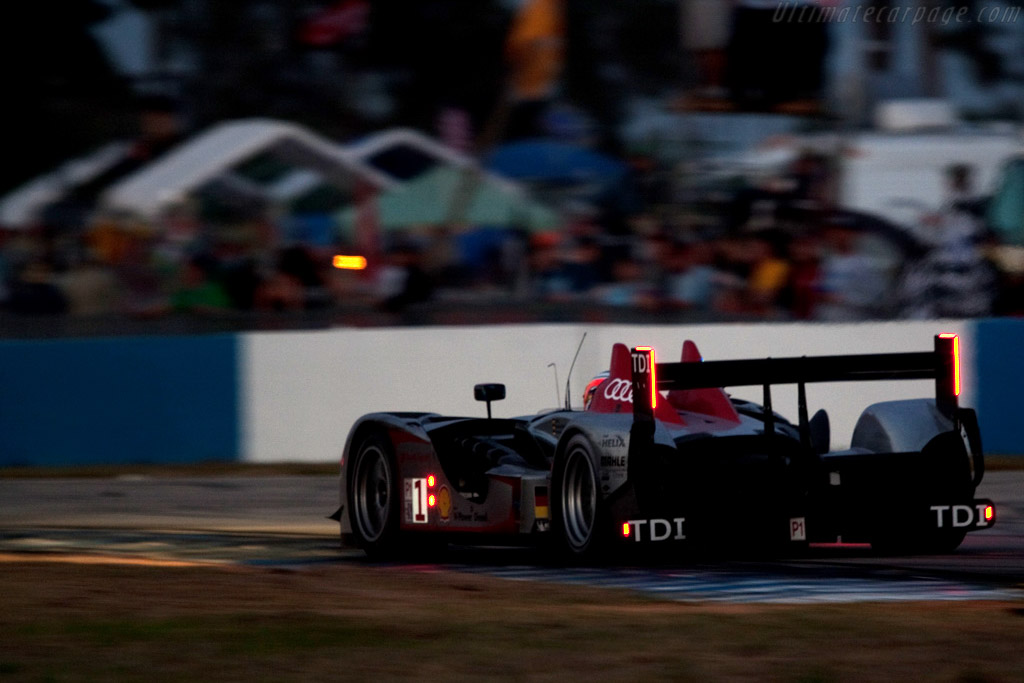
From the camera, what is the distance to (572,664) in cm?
418

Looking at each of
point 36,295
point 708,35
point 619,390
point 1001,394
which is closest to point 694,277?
point 1001,394

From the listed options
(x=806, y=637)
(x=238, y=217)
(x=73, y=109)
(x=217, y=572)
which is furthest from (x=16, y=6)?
(x=806, y=637)

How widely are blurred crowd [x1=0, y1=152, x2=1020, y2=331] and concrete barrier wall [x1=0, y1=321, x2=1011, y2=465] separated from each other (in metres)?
0.29

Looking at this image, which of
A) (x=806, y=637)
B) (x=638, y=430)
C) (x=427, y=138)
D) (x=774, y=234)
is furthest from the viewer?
(x=427, y=138)

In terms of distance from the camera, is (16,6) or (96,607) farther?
(16,6)

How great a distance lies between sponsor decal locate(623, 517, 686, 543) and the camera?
240 inches

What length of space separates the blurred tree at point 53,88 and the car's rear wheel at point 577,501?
28.5ft

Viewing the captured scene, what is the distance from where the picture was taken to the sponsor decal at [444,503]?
711 cm

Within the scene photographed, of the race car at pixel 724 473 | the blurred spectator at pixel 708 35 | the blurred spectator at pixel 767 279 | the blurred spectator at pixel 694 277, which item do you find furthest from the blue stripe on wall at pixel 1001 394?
the race car at pixel 724 473

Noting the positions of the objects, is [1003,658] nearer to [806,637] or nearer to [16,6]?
[806,637]

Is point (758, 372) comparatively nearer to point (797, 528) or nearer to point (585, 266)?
point (797, 528)

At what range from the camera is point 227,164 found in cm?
1402

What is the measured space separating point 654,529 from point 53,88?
10.5 meters

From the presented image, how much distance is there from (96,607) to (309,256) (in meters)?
8.21
